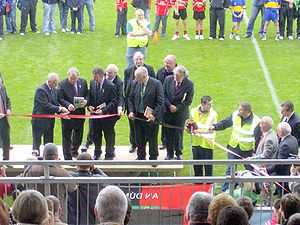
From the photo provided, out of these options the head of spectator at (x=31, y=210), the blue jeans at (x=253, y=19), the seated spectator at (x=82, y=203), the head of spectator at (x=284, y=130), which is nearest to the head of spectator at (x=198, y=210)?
the head of spectator at (x=31, y=210)

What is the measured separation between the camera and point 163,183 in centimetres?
860

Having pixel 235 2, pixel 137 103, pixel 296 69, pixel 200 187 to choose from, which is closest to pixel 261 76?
pixel 296 69

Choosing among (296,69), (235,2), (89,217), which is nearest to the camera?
(89,217)

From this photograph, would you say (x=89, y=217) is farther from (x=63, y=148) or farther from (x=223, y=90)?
(x=223, y=90)

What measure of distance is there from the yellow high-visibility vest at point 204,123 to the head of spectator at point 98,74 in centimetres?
175

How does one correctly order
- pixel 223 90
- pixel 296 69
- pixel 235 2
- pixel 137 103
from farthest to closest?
pixel 235 2, pixel 296 69, pixel 223 90, pixel 137 103

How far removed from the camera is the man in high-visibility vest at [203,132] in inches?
488

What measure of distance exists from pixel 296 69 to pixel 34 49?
6.70 m

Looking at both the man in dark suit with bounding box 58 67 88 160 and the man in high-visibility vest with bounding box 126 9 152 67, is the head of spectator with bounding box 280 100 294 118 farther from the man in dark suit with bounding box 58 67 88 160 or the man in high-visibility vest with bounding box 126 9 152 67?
the man in high-visibility vest with bounding box 126 9 152 67

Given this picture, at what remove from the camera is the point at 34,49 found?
19.5 m

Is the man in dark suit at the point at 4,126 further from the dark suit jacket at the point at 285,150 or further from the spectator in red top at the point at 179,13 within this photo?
the spectator in red top at the point at 179,13

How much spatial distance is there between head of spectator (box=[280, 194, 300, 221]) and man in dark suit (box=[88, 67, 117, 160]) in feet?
21.5

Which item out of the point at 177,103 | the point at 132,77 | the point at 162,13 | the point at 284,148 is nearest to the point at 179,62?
the point at 162,13

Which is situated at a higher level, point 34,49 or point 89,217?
point 34,49
